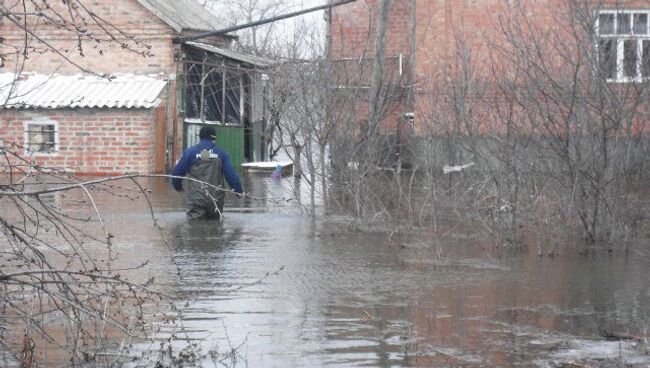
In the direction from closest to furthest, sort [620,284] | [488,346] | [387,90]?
[488,346]
[620,284]
[387,90]

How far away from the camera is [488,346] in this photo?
24.5 feet

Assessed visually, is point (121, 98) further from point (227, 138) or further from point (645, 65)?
point (645, 65)

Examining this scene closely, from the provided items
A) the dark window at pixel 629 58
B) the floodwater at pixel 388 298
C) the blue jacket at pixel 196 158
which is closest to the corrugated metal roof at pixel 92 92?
the blue jacket at pixel 196 158

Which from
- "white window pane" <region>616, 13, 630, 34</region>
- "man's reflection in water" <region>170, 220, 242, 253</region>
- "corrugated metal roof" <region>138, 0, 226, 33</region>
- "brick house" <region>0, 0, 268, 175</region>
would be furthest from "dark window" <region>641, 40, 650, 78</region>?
"corrugated metal roof" <region>138, 0, 226, 33</region>

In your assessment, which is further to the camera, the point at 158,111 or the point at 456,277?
the point at 158,111

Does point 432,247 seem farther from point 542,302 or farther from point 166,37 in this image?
point 166,37

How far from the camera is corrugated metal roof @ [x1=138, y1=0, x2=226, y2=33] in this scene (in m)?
25.6

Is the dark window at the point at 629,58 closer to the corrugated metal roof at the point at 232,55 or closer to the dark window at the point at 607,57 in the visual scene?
the dark window at the point at 607,57

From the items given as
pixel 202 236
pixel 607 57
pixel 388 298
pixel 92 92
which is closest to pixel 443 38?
pixel 92 92

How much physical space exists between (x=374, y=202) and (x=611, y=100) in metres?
4.04

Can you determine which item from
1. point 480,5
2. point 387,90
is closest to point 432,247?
point 387,90

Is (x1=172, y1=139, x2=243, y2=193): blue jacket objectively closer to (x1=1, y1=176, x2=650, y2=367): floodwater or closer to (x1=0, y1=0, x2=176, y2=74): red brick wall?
(x1=1, y1=176, x2=650, y2=367): floodwater

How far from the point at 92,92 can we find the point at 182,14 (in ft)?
13.3

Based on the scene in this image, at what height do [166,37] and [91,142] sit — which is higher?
[166,37]
